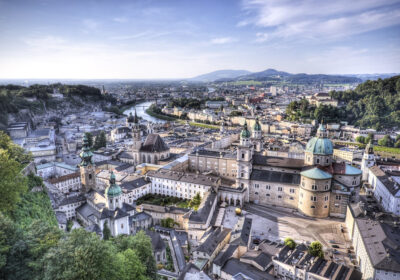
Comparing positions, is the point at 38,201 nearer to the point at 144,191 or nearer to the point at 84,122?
the point at 144,191

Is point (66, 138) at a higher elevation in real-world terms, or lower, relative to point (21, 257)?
lower

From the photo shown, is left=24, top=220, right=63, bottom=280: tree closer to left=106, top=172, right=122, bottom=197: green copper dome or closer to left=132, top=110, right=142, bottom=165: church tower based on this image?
left=106, top=172, right=122, bottom=197: green copper dome

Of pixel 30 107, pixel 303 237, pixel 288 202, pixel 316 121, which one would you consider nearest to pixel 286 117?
pixel 316 121

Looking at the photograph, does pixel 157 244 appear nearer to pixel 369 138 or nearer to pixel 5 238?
pixel 5 238

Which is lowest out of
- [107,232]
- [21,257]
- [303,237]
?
[303,237]

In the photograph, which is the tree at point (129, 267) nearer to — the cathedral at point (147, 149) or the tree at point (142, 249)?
the tree at point (142, 249)

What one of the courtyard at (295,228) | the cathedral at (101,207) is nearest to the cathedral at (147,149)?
the cathedral at (101,207)
